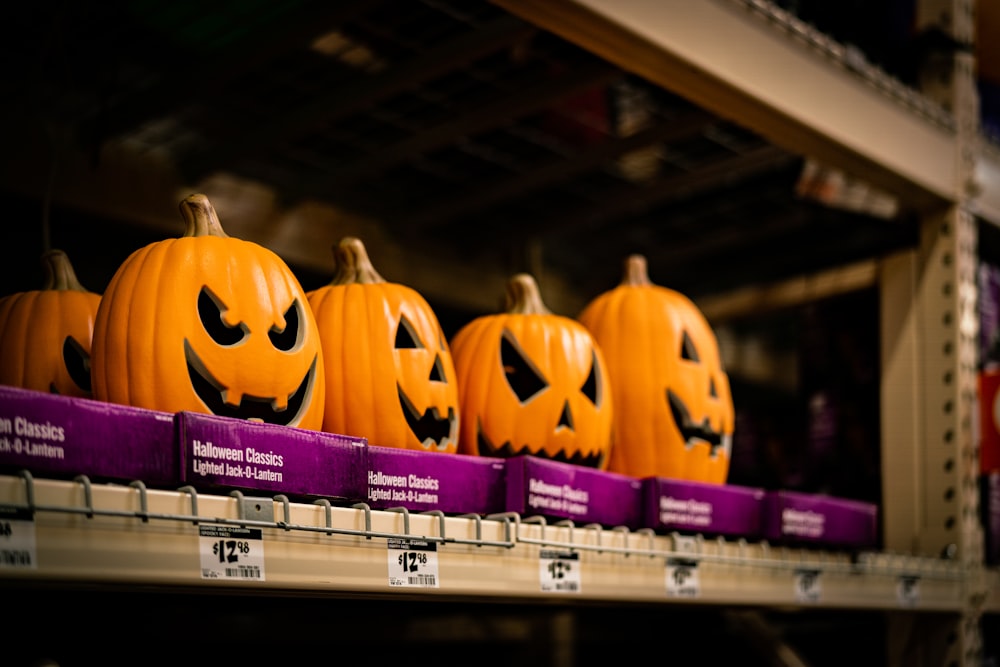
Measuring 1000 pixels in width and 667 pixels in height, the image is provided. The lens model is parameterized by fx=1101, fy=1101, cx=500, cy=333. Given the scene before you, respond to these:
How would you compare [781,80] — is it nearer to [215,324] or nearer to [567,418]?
[567,418]

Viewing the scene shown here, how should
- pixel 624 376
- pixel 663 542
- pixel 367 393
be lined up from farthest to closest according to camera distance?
1. pixel 624 376
2. pixel 663 542
3. pixel 367 393

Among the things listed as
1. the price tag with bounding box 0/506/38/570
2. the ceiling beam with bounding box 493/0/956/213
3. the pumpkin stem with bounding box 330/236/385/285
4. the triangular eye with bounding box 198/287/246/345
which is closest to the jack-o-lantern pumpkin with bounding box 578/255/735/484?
the ceiling beam with bounding box 493/0/956/213

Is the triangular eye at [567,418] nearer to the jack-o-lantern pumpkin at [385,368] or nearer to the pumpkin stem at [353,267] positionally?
the jack-o-lantern pumpkin at [385,368]

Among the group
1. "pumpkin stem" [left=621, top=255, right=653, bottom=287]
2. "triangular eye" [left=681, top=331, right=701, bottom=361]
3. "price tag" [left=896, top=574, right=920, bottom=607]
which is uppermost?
"pumpkin stem" [left=621, top=255, right=653, bottom=287]

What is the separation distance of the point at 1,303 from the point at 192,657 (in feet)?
2.86

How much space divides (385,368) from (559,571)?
30 cm

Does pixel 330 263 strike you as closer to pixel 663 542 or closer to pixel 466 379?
pixel 466 379

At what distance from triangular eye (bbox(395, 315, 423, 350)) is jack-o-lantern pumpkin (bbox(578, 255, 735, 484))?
400mm

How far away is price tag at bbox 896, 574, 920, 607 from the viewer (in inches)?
71.4

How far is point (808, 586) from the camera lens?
5.38 ft

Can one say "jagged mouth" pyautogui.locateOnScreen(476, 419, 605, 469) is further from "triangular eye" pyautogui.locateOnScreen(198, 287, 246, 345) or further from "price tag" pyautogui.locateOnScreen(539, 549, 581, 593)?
"triangular eye" pyautogui.locateOnScreen(198, 287, 246, 345)

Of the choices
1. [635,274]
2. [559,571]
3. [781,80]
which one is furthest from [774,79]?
[559,571]

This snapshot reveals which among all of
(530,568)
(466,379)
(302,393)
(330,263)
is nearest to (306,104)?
(330,263)

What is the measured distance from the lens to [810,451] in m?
2.17
